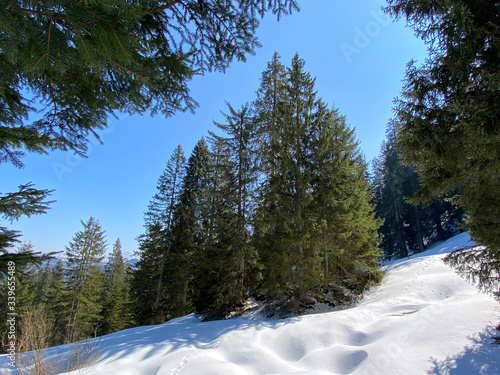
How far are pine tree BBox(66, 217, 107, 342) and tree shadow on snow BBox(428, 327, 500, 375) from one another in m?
25.5

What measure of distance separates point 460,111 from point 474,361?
15.0 feet

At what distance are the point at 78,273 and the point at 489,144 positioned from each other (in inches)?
1107

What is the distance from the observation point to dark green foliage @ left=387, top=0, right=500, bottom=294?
3510mm

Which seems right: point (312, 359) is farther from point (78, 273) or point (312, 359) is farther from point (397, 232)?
point (397, 232)

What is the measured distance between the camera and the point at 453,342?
466 centimetres

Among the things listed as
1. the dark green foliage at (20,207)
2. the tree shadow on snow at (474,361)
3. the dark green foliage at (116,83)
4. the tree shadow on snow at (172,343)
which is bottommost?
the tree shadow on snow at (474,361)

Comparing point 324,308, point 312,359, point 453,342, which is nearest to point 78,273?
point 324,308

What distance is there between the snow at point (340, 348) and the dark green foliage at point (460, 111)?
191 cm

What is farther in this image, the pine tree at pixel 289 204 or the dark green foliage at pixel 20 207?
the pine tree at pixel 289 204

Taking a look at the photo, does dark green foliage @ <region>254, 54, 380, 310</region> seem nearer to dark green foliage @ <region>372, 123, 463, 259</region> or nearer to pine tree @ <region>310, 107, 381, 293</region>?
pine tree @ <region>310, 107, 381, 293</region>

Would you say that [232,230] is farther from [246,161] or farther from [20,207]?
[20,207]

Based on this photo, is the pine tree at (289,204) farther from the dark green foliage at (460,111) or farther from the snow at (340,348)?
the dark green foliage at (460,111)

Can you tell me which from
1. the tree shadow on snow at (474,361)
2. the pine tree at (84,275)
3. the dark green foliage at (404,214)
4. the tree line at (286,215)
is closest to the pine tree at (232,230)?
the tree line at (286,215)

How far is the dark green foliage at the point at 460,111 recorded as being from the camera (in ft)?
11.5
